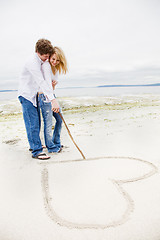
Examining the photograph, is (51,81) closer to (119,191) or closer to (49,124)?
(49,124)

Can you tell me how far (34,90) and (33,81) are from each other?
0.56 ft

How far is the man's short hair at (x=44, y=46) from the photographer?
A: 139 inches

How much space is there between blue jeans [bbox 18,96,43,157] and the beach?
28 centimetres

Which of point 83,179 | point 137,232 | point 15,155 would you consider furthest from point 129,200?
point 15,155

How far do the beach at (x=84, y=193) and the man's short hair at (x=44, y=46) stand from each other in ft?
6.66

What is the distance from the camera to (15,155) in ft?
14.6

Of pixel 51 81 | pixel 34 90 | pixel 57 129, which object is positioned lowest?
pixel 57 129

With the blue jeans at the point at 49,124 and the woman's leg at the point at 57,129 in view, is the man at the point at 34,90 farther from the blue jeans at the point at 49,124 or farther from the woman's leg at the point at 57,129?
the woman's leg at the point at 57,129

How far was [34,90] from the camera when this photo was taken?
396cm

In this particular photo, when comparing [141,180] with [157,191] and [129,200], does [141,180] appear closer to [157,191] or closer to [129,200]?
Result: [157,191]

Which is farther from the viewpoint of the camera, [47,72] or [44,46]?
[47,72]

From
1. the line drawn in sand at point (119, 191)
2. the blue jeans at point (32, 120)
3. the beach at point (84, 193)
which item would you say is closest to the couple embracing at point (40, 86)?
the blue jeans at point (32, 120)

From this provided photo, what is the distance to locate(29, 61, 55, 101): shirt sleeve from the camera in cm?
368

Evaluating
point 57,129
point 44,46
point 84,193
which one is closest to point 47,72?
point 44,46
